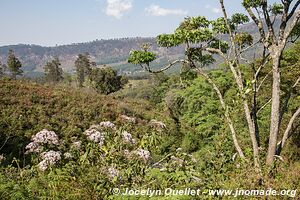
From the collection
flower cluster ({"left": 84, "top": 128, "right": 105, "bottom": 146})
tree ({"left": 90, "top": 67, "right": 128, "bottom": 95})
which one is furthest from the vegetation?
tree ({"left": 90, "top": 67, "right": 128, "bottom": 95})

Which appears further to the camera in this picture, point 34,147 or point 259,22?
point 259,22

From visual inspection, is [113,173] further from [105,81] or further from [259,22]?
[105,81]

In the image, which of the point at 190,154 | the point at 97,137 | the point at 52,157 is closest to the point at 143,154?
the point at 97,137

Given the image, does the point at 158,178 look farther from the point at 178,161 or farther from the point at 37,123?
the point at 37,123

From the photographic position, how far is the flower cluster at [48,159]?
7377mm

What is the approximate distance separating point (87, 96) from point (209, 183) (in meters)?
35.4

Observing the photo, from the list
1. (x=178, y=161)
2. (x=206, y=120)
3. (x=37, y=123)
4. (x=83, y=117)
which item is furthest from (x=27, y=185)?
(x=83, y=117)

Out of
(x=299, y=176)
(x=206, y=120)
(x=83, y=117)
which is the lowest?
(x=83, y=117)

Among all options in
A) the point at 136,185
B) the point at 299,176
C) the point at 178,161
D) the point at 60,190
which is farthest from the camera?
the point at 299,176

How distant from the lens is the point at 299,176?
7160mm

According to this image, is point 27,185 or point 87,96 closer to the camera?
point 27,185

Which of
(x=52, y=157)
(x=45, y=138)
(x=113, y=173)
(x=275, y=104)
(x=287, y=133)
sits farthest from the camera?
(x=287, y=133)

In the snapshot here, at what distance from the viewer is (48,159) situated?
7.46 m

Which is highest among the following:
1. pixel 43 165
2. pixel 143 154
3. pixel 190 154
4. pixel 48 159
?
pixel 143 154
